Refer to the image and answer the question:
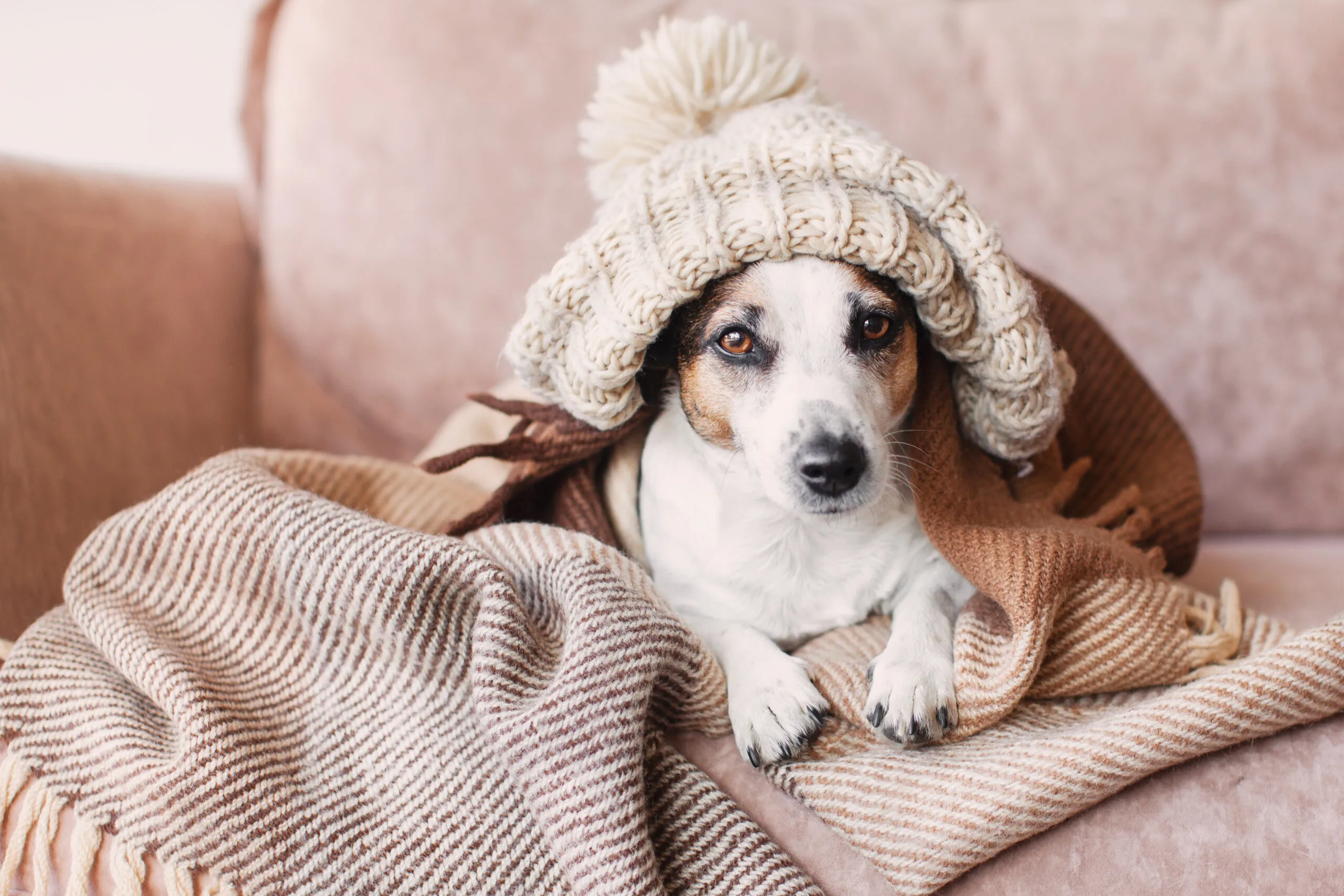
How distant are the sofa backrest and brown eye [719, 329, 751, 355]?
622 millimetres

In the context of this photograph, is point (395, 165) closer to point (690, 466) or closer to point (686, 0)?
point (686, 0)

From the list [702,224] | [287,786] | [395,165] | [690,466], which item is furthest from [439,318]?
[287,786]

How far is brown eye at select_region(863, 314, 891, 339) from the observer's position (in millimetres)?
961

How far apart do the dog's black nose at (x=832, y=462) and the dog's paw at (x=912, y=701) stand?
0.19 meters

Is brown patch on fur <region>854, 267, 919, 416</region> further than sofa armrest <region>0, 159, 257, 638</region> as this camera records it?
No

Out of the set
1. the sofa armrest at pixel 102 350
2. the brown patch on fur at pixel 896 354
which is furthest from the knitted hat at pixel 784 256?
the sofa armrest at pixel 102 350

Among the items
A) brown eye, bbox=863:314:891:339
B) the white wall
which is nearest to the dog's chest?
brown eye, bbox=863:314:891:339

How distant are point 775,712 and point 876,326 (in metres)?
0.41

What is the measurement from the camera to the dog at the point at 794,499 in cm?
89

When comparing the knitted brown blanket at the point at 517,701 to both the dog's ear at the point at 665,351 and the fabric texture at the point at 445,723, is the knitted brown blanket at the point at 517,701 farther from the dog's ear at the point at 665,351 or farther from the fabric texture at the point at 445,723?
the dog's ear at the point at 665,351

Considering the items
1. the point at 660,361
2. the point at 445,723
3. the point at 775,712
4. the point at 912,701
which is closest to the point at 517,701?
the point at 445,723

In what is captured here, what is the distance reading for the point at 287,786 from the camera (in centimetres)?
79

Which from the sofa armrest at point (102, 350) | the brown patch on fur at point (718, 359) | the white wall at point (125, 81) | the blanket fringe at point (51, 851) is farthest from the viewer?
the white wall at point (125, 81)

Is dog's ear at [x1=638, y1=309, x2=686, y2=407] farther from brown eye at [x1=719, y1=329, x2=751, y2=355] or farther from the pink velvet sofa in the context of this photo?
the pink velvet sofa
